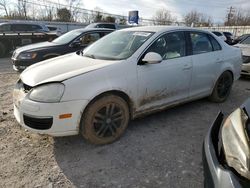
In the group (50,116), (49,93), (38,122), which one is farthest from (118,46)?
(38,122)

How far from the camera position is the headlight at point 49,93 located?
264cm

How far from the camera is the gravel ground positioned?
97.5 inches

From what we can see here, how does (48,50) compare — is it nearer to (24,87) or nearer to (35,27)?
(24,87)

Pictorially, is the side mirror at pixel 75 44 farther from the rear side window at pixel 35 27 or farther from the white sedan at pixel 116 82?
the rear side window at pixel 35 27

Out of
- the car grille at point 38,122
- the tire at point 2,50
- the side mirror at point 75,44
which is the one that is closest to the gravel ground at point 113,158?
the car grille at point 38,122

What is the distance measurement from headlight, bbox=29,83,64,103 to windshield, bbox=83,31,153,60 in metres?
0.96

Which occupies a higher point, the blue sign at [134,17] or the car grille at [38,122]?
the blue sign at [134,17]

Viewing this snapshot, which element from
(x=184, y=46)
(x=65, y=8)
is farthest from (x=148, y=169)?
(x=65, y=8)

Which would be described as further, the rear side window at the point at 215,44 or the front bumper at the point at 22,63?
the front bumper at the point at 22,63

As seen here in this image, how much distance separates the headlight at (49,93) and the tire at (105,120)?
15.5 inches

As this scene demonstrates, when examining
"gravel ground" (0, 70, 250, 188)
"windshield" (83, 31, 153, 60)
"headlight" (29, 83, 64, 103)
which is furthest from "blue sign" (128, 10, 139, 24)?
"headlight" (29, 83, 64, 103)

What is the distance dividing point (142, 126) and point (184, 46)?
1.51 meters

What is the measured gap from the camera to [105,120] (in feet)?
10.0

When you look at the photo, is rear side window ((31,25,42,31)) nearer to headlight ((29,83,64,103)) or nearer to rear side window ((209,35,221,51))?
rear side window ((209,35,221,51))
